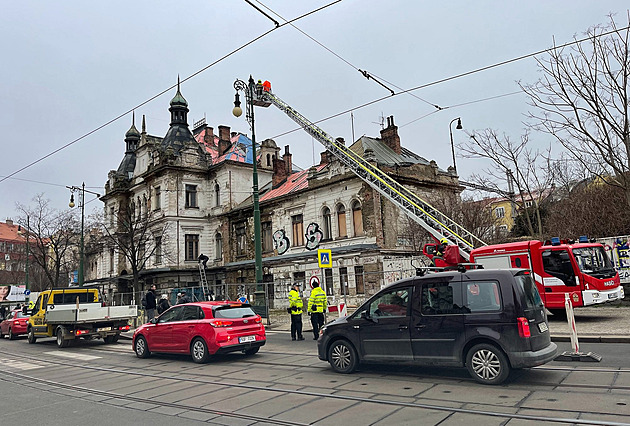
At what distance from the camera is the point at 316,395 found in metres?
7.63

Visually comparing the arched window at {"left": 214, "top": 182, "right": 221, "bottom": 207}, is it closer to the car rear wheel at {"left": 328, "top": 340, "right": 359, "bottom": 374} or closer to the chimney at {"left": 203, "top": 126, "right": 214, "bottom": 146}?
the chimney at {"left": 203, "top": 126, "right": 214, "bottom": 146}

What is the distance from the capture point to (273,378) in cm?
936

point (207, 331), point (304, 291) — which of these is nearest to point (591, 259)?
point (207, 331)

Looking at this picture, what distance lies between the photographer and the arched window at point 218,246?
41.2 metres

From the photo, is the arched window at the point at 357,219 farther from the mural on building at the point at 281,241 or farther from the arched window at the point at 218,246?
the arched window at the point at 218,246

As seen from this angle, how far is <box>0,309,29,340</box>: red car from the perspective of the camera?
23797 millimetres

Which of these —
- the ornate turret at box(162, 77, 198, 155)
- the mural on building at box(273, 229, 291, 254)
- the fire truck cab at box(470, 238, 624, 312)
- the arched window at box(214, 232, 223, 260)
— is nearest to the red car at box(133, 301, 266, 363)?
the fire truck cab at box(470, 238, 624, 312)

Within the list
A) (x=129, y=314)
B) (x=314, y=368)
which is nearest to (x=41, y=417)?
(x=314, y=368)

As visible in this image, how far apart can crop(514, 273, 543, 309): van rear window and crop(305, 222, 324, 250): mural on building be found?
2362 cm

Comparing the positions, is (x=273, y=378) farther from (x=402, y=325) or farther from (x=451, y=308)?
(x=451, y=308)

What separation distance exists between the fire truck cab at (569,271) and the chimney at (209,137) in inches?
1505

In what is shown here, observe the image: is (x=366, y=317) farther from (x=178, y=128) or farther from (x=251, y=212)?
(x=178, y=128)

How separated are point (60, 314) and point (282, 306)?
51.8 feet

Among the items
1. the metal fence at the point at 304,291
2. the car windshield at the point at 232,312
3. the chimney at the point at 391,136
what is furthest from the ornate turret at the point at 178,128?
the car windshield at the point at 232,312
